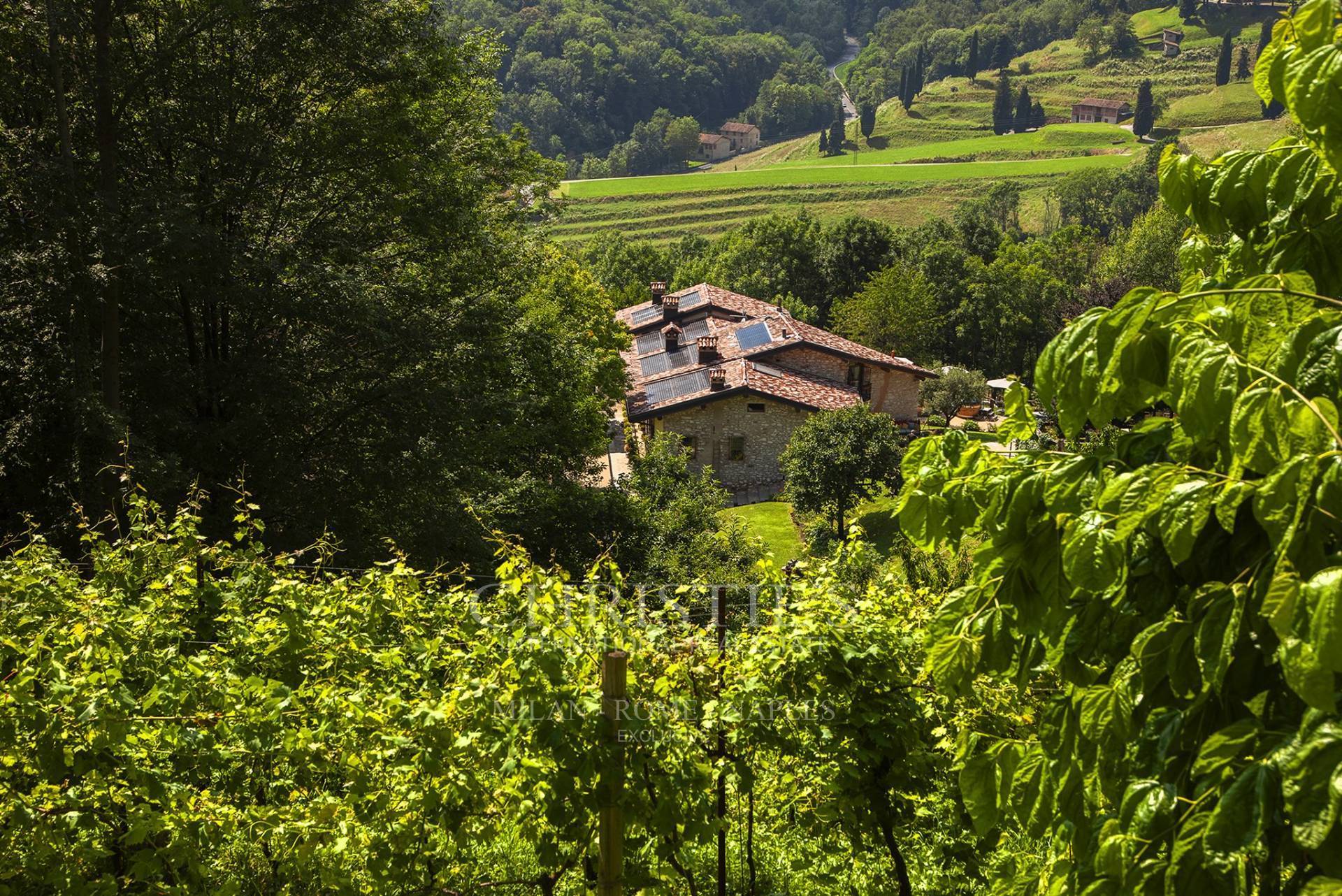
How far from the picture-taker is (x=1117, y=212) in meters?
89.0

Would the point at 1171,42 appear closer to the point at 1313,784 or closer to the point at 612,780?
the point at 612,780

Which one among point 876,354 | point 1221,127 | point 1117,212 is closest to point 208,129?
point 876,354

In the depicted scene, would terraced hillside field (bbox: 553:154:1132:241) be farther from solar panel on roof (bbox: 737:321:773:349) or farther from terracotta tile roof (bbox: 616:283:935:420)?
solar panel on roof (bbox: 737:321:773:349)

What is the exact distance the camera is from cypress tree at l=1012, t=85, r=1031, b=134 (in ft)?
429

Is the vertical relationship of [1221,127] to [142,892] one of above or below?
above

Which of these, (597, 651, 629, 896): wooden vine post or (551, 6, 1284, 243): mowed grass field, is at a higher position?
(551, 6, 1284, 243): mowed grass field

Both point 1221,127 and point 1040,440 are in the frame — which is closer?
point 1040,440

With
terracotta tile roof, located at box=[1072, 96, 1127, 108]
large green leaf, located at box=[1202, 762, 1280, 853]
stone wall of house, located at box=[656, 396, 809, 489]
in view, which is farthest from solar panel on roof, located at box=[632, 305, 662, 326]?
terracotta tile roof, located at box=[1072, 96, 1127, 108]

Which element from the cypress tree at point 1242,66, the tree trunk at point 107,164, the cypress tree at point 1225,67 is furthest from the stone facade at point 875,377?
the cypress tree at point 1225,67

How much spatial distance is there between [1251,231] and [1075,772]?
1.43m

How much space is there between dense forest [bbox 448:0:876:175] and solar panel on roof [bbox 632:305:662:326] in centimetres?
7967

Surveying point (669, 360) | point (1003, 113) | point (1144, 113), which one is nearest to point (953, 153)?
point (1003, 113)

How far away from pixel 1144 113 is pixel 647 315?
308 feet

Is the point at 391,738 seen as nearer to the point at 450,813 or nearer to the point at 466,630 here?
the point at 450,813
